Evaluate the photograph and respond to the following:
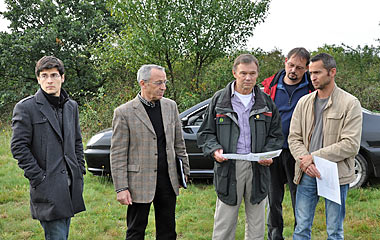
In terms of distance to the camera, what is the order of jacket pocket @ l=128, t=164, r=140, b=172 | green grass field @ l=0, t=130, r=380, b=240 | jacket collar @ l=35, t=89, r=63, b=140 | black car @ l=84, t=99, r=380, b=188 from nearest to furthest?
1. jacket collar @ l=35, t=89, r=63, b=140
2. jacket pocket @ l=128, t=164, r=140, b=172
3. green grass field @ l=0, t=130, r=380, b=240
4. black car @ l=84, t=99, r=380, b=188

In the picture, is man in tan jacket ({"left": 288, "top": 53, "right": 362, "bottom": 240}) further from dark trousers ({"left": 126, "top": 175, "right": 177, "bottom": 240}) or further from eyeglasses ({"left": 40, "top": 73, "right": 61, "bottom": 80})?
eyeglasses ({"left": 40, "top": 73, "right": 61, "bottom": 80})

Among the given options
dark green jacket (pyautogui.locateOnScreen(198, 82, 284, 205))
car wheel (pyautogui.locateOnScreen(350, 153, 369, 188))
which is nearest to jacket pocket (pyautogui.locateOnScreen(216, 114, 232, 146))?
dark green jacket (pyautogui.locateOnScreen(198, 82, 284, 205))

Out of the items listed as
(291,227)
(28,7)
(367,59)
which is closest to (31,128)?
(291,227)

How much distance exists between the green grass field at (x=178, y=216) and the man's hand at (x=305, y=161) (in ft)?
4.47

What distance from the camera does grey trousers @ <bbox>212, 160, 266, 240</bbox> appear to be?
119 inches

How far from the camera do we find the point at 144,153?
3035mm

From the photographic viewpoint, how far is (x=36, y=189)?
2621 mm

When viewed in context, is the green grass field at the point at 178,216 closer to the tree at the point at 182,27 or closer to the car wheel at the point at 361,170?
the car wheel at the point at 361,170

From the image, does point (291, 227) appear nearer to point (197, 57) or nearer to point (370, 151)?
point (370, 151)

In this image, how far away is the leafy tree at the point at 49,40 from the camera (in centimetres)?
1511

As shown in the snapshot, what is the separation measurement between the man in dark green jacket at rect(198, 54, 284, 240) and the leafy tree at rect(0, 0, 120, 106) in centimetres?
1283

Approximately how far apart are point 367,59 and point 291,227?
33.9 ft

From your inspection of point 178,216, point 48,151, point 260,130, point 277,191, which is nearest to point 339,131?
point 260,130

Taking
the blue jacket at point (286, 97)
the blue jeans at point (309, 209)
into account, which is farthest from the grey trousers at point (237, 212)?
the blue jacket at point (286, 97)
